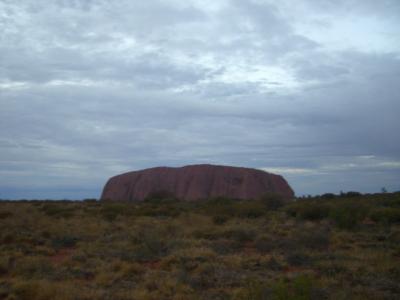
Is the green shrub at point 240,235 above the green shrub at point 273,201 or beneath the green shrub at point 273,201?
beneath

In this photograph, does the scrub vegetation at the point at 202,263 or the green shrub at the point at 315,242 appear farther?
the green shrub at the point at 315,242

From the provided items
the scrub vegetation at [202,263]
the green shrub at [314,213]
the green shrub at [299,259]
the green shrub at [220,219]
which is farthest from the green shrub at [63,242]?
the green shrub at [314,213]

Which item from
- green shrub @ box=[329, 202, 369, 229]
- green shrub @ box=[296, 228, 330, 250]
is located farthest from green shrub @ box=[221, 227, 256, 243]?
green shrub @ box=[329, 202, 369, 229]

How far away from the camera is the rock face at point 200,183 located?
244 ft

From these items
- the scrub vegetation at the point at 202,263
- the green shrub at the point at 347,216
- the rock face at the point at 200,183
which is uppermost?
the rock face at the point at 200,183

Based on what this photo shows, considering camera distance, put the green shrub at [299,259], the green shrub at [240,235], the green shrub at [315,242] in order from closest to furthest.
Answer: the green shrub at [299,259]
the green shrub at [315,242]
the green shrub at [240,235]

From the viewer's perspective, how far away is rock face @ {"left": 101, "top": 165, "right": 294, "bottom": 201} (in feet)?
244

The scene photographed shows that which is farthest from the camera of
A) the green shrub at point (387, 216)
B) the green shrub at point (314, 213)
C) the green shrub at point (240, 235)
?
the green shrub at point (314, 213)

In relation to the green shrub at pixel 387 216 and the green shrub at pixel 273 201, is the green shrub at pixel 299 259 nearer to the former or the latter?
the green shrub at pixel 387 216

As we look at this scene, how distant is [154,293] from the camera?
9078mm

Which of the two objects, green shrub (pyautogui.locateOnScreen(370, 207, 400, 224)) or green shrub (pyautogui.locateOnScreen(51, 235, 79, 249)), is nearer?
green shrub (pyautogui.locateOnScreen(51, 235, 79, 249))

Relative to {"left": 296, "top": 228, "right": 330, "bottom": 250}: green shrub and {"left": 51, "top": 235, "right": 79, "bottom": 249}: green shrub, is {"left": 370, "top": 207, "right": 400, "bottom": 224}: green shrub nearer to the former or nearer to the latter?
{"left": 296, "top": 228, "right": 330, "bottom": 250}: green shrub

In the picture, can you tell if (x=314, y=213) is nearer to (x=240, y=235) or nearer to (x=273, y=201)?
(x=240, y=235)

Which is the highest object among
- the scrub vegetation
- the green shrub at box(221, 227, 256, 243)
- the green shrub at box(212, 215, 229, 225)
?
the green shrub at box(212, 215, 229, 225)
